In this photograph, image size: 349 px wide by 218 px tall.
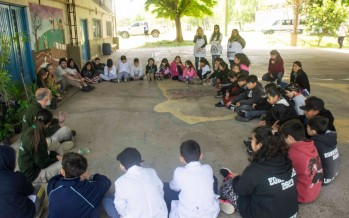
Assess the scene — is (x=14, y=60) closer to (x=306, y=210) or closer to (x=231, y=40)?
(x=231, y=40)

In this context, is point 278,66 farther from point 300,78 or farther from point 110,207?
point 110,207

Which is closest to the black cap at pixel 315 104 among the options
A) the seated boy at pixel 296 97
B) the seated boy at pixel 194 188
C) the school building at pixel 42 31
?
the seated boy at pixel 296 97

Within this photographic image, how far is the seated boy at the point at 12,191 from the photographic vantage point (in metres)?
2.50

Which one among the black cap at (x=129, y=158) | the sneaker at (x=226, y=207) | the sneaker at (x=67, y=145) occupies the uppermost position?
the black cap at (x=129, y=158)

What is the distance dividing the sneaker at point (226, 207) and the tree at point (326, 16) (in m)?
19.7

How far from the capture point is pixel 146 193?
2.51m

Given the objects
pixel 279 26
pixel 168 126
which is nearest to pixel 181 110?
pixel 168 126

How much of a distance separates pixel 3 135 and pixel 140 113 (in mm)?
2537

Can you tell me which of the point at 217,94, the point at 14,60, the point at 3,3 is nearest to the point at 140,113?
the point at 217,94

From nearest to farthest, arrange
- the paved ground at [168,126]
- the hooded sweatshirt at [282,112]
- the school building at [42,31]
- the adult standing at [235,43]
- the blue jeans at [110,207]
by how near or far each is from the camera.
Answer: the blue jeans at [110,207]
the paved ground at [168,126]
the hooded sweatshirt at [282,112]
the school building at [42,31]
the adult standing at [235,43]

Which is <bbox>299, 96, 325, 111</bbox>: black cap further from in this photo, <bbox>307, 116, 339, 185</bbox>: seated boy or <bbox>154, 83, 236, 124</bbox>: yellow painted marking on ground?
<bbox>154, 83, 236, 124</bbox>: yellow painted marking on ground

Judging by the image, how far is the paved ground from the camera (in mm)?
3996

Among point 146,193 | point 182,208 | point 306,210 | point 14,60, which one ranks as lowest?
point 306,210

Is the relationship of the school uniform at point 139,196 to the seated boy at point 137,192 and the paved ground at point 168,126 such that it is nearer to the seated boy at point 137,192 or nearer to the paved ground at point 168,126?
the seated boy at point 137,192
